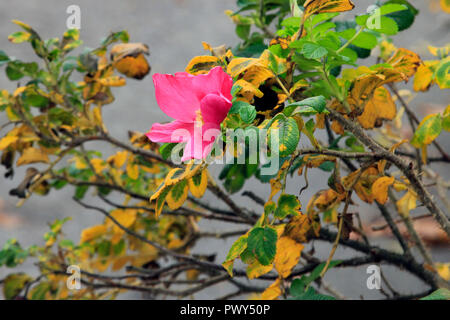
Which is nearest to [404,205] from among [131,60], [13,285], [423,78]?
[423,78]

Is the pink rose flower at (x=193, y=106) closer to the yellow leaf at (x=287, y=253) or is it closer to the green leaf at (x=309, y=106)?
the green leaf at (x=309, y=106)

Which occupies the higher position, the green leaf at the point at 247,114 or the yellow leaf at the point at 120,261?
the yellow leaf at the point at 120,261

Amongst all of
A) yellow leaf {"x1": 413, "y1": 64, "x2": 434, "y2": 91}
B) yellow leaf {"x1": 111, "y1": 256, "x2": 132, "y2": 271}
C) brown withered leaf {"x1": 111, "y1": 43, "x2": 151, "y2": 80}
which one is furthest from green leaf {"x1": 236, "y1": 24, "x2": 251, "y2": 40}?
yellow leaf {"x1": 111, "y1": 256, "x2": 132, "y2": 271}

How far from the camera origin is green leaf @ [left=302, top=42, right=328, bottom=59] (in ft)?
0.96

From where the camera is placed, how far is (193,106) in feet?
0.99

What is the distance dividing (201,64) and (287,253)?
201 mm

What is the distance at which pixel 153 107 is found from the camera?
1.29 m

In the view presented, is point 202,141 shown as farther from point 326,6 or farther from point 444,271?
point 444,271

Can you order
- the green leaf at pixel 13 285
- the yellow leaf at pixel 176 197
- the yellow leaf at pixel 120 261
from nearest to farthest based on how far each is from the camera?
the yellow leaf at pixel 176 197 < the green leaf at pixel 13 285 < the yellow leaf at pixel 120 261

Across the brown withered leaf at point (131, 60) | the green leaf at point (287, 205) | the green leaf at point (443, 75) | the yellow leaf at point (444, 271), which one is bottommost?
the green leaf at point (287, 205)

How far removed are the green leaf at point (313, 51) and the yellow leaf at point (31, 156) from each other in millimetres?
479

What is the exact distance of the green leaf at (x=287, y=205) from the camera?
0.34m

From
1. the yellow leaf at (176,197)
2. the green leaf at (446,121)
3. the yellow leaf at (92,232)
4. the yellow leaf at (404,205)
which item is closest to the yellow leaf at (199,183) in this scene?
the yellow leaf at (176,197)

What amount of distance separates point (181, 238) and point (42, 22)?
1009mm
